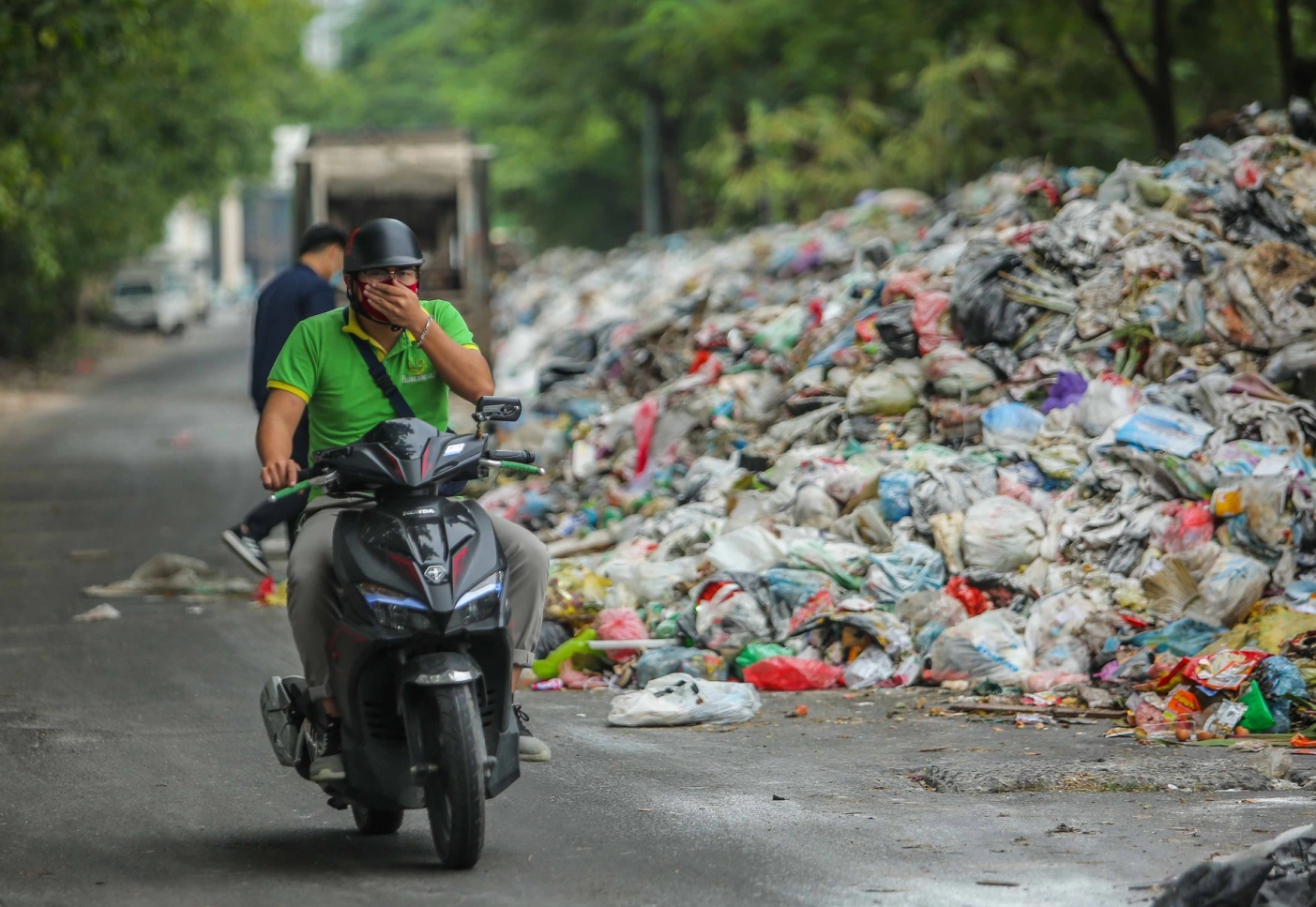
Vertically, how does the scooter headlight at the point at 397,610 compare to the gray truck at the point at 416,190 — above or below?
below

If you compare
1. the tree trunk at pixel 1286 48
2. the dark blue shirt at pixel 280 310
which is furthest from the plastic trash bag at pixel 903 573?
the tree trunk at pixel 1286 48

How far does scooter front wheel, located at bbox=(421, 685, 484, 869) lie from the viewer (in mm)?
4418

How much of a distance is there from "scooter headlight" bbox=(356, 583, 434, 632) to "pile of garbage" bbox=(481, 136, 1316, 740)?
3407mm

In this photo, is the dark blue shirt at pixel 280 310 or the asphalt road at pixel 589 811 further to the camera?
the dark blue shirt at pixel 280 310

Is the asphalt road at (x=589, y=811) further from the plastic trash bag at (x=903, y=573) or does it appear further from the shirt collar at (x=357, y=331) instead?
the shirt collar at (x=357, y=331)

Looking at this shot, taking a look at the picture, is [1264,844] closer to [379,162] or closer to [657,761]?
[657,761]

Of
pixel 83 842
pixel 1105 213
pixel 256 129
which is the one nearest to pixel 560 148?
pixel 256 129

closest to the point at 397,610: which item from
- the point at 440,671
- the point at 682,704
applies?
the point at 440,671

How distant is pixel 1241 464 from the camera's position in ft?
27.5

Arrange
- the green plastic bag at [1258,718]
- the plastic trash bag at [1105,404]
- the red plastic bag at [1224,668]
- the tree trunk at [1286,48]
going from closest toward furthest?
the green plastic bag at [1258,718]
the red plastic bag at [1224,668]
the plastic trash bag at [1105,404]
the tree trunk at [1286,48]

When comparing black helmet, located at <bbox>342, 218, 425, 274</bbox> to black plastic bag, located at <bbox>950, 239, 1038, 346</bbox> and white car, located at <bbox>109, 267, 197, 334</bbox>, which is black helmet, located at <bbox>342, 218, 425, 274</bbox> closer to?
black plastic bag, located at <bbox>950, 239, 1038, 346</bbox>

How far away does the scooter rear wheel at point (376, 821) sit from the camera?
5.11 m

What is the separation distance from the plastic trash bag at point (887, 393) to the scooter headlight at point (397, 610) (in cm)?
647

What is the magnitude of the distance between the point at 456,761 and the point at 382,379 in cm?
121
